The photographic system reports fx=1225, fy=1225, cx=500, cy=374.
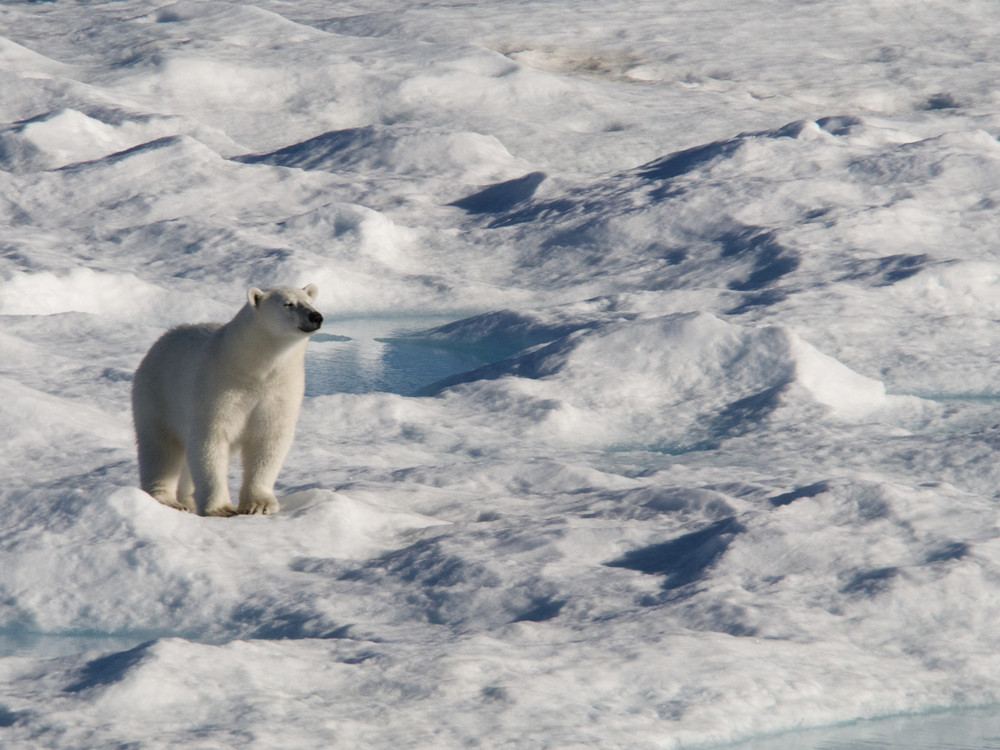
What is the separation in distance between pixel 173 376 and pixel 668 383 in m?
2.76

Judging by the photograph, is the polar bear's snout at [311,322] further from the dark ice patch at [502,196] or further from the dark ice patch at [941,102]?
the dark ice patch at [941,102]

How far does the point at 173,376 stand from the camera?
4.07m

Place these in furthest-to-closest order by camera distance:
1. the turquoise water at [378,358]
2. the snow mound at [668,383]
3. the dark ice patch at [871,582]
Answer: the turquoise water at [378,358], the snow mound at [668,383], the dark ice patch at [871,582]

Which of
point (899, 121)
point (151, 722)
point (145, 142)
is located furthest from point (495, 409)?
point (899, 121)

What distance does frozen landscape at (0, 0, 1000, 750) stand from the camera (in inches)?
119

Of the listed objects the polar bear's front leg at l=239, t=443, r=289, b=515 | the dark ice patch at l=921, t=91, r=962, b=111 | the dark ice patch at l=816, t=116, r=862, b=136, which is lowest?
the dark ice patch at l=921, t=91, r=962, b=111

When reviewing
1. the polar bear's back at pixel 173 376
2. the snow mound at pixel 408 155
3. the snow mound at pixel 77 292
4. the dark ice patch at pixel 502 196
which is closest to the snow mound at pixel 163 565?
the polar bear's back at pixel 173 376

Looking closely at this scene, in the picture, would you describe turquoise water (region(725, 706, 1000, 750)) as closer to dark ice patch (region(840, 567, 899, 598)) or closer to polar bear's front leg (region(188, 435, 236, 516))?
dark ice patch (region(840, 567, 899, 598))

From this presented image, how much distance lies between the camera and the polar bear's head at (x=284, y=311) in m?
3.70

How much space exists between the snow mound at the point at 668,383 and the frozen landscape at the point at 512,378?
2cm

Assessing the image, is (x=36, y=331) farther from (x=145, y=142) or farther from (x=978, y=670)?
(x=978, y=670)

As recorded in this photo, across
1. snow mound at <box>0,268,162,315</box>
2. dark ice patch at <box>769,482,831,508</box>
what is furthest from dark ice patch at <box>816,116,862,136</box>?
dark ice patch at <box>769,482,831,508</box>

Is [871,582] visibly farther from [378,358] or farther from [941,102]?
[941,102]

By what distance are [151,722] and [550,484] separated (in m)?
2.21
